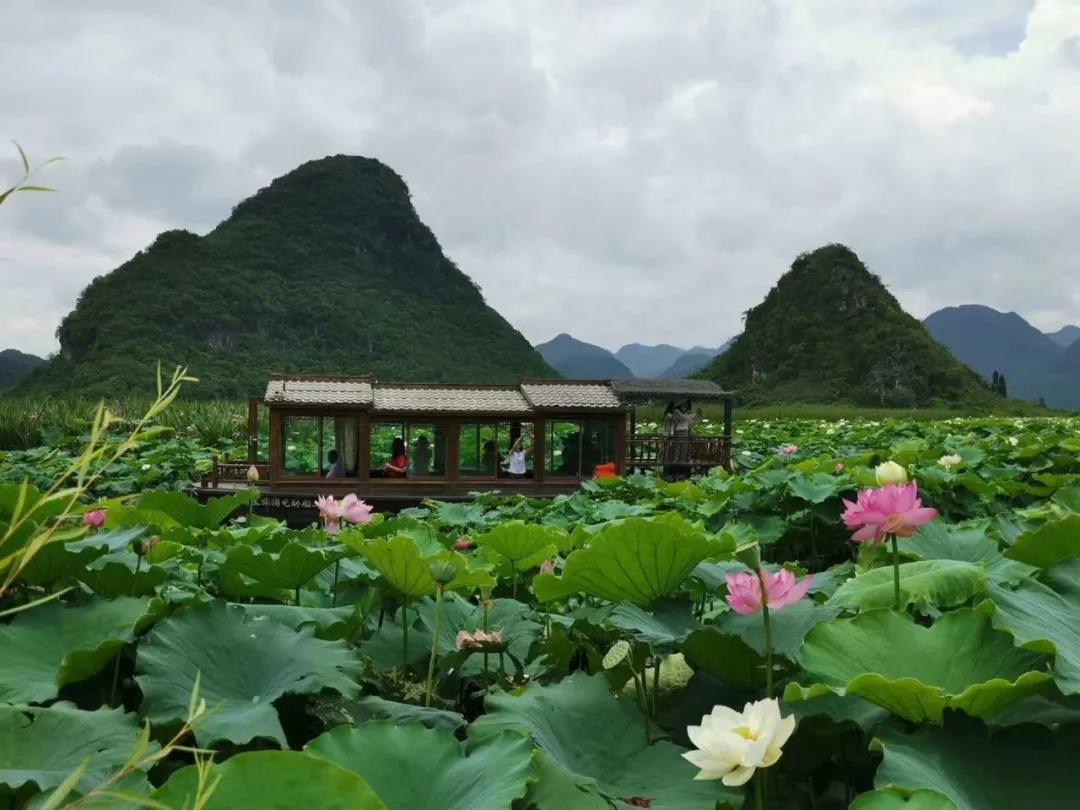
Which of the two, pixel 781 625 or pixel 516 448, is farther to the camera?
pixel 516 448

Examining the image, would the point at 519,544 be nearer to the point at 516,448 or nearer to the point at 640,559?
the point at 640,559

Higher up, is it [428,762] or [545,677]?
[428,762]

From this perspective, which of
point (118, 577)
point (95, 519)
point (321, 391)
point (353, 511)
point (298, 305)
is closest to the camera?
point (118, 577)

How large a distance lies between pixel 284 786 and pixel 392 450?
10671 millimetres

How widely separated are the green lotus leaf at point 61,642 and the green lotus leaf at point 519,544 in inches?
32.8

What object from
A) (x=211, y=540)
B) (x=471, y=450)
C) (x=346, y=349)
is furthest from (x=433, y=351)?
(x=211, y=540)

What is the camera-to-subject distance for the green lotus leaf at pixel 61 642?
108cm

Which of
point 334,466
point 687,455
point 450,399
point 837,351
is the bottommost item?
point 334,466

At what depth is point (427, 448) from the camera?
36.2ft

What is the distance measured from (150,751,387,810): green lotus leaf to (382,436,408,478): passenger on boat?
405 inches

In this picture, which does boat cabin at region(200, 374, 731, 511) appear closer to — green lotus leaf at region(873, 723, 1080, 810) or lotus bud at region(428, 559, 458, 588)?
lotus bud at region(428, 559, 458, 588)

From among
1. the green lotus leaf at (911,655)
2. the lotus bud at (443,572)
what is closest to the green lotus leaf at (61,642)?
the lotus bud at (443,572)

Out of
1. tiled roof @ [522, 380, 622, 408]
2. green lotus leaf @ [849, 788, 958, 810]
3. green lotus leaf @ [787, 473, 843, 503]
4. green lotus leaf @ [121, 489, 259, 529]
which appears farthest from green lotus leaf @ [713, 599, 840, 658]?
tiled roof @ [522, 380, 622, 408]

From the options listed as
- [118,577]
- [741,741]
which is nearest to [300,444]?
[118,577]
